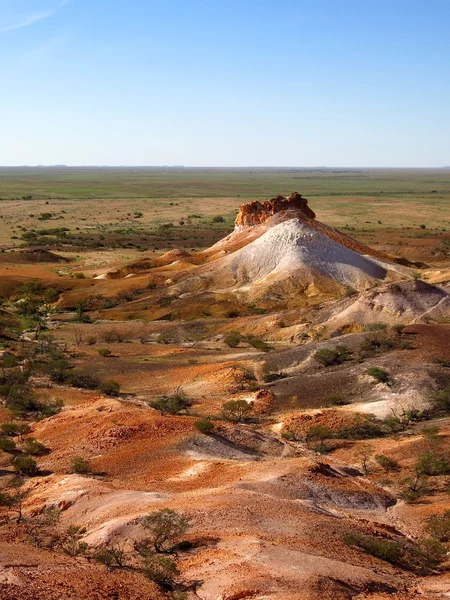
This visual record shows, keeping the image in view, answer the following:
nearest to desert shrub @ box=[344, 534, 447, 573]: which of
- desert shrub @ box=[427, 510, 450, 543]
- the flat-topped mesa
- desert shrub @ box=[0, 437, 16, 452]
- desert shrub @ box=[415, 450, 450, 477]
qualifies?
desert shrub @ box=[427, 510, 450, 543]

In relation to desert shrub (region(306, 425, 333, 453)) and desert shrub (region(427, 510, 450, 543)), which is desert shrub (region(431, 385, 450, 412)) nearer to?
desert shrub (region(306, 425, 333, 453))

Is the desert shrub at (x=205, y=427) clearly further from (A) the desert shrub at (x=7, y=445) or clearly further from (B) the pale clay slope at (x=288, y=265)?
(B) the pale clay slope at (x=288, y=265)

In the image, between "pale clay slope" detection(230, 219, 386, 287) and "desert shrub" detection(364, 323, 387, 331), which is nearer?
"desert shrub" detection(364, 323, 387, 331)

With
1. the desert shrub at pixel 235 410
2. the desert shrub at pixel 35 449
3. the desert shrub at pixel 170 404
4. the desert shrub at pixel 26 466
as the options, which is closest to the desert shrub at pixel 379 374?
the desert shrub at pixel 235 410

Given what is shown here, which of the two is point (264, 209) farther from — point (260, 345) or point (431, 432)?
point (431, 432)

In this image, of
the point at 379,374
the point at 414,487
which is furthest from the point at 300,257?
the point at 414,487

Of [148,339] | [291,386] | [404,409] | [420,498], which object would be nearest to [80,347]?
[148,339]
